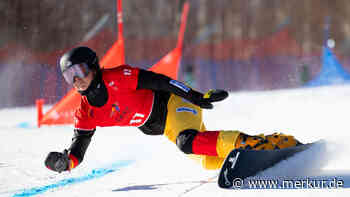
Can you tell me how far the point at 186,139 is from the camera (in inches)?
128

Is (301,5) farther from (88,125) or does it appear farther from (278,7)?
(88,125)

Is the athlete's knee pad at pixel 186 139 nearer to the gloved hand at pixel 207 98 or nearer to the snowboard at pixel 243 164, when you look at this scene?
the gloved hand at pixel 207 98

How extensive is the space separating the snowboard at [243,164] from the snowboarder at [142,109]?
7cm

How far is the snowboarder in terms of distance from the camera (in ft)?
10.3

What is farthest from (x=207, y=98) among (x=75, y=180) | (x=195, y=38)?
(x=195, y=38)

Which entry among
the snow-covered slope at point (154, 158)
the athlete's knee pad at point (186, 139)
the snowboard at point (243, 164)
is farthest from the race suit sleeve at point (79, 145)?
the snowboard at point (243, 164)

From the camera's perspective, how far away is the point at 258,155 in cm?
305

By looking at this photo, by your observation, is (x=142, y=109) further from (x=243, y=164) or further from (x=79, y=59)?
(x=243, y=164)

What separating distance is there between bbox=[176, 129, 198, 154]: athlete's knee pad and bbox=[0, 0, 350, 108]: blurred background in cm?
353

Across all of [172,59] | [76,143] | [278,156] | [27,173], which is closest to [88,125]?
[76,143]

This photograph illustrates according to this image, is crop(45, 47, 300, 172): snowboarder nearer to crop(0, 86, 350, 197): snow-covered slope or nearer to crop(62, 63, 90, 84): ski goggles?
crop(62, 63, 90, 84): ski goggles

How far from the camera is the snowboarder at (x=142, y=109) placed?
313 centimetres

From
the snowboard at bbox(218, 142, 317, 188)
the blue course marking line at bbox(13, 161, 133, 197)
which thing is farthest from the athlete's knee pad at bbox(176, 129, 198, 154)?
the blue course marking line at bbox(13, 161, 133, 197)

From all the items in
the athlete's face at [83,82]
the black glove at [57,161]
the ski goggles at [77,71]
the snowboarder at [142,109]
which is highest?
the ski goggles at [77,71]
